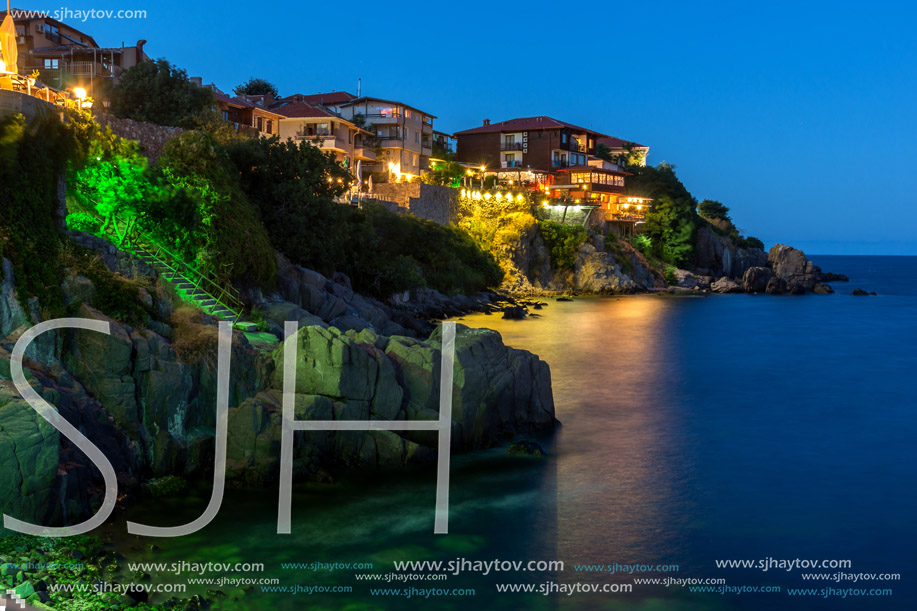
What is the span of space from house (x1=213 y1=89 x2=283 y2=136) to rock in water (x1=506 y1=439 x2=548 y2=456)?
3301 cm

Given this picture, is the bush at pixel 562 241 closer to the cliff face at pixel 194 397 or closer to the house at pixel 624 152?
the house at pixel 624 152

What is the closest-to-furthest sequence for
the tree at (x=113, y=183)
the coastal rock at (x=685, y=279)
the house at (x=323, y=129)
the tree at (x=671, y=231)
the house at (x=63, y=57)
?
1. the tree at (x=113, y=183)
2. the house at (x=63, y=57)
3. the house at (x=323, y=129)
4. the coastal rock at (x=685, y=279)
5. the tree at (x=671, y=231)

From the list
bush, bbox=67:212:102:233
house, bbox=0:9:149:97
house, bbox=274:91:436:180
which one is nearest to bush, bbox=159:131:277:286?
bush, bbox=67:212:102:233

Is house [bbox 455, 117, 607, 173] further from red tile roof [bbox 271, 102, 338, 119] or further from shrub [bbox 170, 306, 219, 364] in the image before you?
shrub [bbox 170, 306, 219, 364]

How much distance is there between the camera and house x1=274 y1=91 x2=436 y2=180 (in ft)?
207

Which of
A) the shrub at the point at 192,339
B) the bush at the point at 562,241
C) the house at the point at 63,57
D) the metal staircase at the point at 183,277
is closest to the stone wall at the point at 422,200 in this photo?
the bush at the point at 562,241

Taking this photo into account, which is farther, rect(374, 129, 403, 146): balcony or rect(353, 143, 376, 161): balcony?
rect(374, 129, 403, 146): balcony

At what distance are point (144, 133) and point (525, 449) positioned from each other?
65.8 ft

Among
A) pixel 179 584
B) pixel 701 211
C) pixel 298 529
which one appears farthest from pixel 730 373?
pixel 701 211

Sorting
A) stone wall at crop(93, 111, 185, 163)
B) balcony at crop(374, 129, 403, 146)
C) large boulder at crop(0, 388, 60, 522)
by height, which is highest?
balcony at crop(374, 129, 403, 146)

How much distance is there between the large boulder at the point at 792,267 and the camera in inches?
3182

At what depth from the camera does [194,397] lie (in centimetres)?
1645
